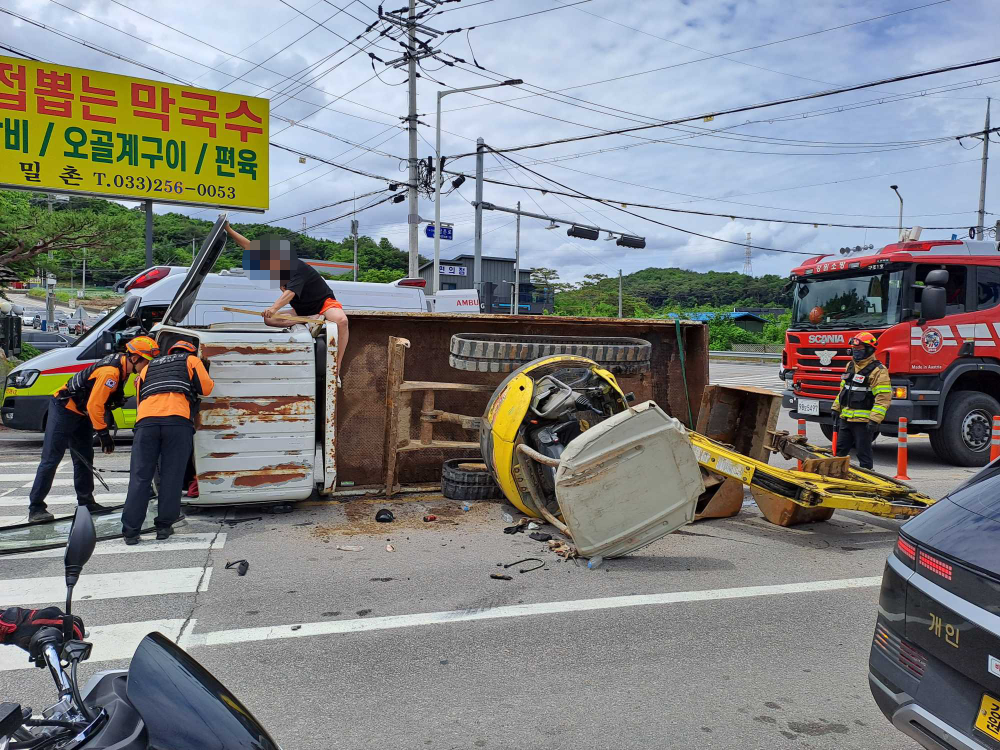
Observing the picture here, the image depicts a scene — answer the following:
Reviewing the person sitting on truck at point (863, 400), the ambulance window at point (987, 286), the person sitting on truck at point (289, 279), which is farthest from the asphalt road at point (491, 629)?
the ambulance window at point (987, 286)

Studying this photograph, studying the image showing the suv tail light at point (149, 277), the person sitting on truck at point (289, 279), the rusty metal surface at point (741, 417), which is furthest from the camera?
the suv tail light at point (149, 277)

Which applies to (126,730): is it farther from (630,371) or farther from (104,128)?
(104,128)

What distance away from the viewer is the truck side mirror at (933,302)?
30.3ft

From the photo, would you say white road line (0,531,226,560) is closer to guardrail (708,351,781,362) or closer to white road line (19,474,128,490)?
white road line (19,474,128,490)

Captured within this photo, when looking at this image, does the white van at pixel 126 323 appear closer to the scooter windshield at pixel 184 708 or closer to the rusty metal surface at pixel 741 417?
the rusty metal surface at pixel 741 417

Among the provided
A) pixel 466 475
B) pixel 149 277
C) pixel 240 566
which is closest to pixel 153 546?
pixel 240 566

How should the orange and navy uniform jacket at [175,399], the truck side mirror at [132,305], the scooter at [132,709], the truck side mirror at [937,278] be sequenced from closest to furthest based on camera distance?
1. the scooter at [132,709]
2. the orange and navy uniform jacket at [175,399]
3. the truck side mirror at [132,305]
4. the truck side mirror at [937,278]

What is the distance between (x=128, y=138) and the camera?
1525 cm

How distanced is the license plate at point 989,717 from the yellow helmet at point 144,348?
19.1 ft

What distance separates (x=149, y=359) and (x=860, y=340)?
763 centimetres

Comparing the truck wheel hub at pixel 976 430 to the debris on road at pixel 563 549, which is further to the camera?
the truck wheel hub at pixel 976 430

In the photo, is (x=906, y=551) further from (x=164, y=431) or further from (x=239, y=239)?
(x=239, y=239)

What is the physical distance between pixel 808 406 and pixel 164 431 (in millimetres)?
8653

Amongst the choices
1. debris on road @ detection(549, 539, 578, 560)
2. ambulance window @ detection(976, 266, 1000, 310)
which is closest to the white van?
debris on road @ detection(549, 539, 578, 560)
